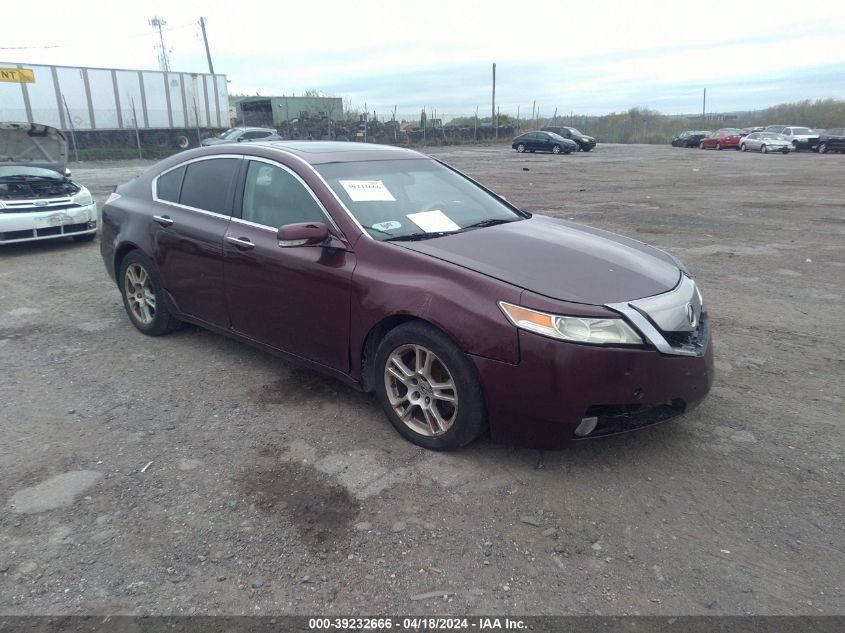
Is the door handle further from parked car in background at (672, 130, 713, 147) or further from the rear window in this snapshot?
parked car in background at (672, 130, 713, 147)

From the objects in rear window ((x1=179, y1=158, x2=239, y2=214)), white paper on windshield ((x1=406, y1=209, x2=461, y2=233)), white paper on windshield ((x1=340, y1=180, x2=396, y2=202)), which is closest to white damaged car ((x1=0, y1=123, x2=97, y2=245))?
rear window ((x1=179, y1=158, x2=239, y2=214))

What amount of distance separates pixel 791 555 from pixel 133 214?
16.5 feet

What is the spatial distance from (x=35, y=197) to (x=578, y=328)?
8.66m

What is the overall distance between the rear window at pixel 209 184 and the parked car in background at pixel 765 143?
3901cm

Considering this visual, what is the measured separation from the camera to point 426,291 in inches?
133

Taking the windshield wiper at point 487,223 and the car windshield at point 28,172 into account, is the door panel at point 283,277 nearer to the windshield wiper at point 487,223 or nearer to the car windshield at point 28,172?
the windshield wiper at point 487,223

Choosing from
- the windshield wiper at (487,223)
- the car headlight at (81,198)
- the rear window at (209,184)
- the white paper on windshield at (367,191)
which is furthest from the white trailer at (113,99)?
the windshield wiper at (487,223)

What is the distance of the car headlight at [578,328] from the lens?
3.08 metres

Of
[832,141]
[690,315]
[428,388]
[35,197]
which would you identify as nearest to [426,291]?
[428,388]

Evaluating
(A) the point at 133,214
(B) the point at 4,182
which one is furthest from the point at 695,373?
(B) the point at 4,182

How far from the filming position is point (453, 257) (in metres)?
3.53

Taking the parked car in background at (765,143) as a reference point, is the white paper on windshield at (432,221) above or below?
above

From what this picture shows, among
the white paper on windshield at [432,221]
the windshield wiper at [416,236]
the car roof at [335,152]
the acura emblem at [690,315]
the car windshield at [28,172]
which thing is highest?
the car roof at [335,152]

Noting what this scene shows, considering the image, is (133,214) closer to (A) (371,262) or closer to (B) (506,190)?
(A) (371,262)
